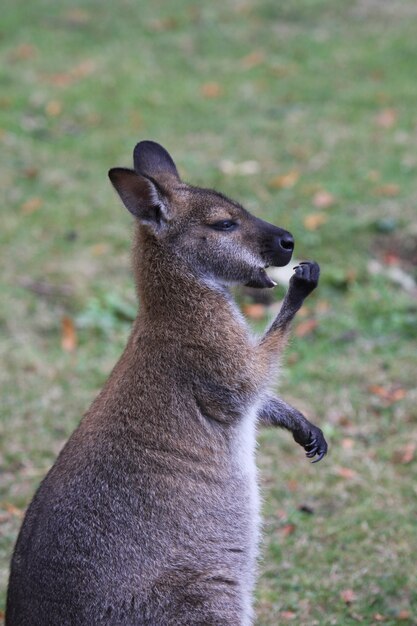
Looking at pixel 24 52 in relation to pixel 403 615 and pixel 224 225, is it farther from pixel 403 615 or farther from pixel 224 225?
pixel 403 615

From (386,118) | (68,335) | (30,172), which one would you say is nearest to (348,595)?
(68,335)

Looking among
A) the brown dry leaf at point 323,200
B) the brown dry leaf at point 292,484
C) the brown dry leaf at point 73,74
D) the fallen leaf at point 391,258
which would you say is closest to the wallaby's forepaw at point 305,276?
the brown dry leaf at point 292,484

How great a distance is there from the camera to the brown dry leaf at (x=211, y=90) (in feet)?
34.1

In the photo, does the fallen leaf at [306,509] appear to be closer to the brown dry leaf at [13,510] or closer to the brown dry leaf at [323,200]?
the brown dry leaf at [13,510]

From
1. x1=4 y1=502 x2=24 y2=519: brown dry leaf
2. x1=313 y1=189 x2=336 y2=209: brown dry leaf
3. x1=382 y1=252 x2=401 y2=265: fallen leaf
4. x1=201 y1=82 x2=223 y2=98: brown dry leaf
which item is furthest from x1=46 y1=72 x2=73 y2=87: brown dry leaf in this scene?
x1=4 y1=502 x2=24 y2=519: brown dry leaf

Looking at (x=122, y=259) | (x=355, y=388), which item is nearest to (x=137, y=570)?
(x=355, y=388)

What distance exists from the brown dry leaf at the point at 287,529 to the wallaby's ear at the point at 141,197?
178 centimetres

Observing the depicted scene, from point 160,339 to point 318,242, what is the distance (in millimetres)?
4058

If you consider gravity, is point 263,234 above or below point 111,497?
above

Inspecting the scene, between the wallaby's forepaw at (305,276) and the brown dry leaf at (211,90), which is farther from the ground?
the brown dry leaf at (211,90)

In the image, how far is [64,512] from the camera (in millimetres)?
3086

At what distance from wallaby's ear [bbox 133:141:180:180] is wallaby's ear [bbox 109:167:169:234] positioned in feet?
0.76

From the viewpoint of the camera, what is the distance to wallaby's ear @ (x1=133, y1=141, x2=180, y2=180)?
375 centimetres

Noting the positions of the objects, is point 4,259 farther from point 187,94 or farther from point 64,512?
point 64,512
